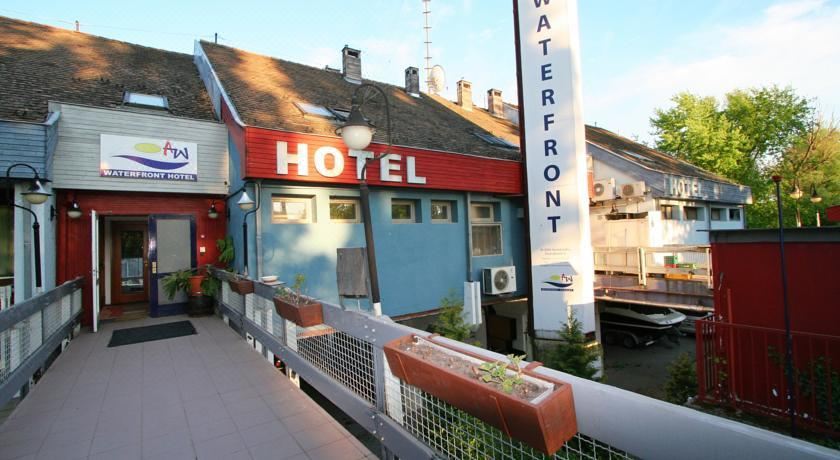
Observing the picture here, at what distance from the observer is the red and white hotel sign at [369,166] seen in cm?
806

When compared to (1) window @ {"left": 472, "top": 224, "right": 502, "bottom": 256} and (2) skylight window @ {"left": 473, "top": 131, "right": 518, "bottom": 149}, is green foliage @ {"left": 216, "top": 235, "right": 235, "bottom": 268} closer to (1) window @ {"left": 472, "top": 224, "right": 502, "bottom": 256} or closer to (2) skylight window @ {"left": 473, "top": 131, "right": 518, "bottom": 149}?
(1) window @ {"left": 472, "top": 224, "right": 502, "bottom": 256}

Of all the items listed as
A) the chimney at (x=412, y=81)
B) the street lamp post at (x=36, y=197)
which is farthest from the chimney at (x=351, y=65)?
the street lamp post at (x=36, y=197)

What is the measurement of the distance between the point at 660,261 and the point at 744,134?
2370 centimetres

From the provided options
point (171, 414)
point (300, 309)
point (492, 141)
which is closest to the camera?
point (300, 309)

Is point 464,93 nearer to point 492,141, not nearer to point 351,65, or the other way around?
point 351,65

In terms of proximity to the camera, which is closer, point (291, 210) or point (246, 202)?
point (246, 202)

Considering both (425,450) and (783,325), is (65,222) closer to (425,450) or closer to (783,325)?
(425,450)

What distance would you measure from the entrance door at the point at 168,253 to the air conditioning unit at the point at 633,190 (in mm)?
13719

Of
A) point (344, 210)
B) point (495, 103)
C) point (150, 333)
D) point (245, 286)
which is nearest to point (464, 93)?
point (495, 103)

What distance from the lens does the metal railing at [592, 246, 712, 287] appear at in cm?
1010

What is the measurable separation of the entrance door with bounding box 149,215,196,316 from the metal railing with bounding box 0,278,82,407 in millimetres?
2347

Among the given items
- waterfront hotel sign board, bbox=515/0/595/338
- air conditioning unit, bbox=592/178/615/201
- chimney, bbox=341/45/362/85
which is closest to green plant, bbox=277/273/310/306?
waterfront hotel sign board, bbox=515/0/595/338

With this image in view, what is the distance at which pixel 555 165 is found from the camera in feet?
34.4

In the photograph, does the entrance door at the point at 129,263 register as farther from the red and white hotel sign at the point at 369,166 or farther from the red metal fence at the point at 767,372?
the red metal fence at the point at 767,372
